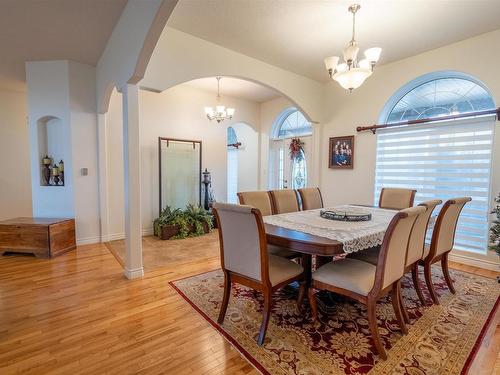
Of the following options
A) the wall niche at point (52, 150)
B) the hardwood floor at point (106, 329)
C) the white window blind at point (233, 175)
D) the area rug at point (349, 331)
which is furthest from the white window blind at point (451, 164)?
the wall niche at point (52, 150)

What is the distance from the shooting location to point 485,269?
3.17 meters

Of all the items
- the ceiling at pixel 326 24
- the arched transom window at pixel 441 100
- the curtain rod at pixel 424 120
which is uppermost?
the ceiling at pixel 326 24

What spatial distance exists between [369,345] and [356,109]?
12.2 feet

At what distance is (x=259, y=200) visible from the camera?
9.61 ft

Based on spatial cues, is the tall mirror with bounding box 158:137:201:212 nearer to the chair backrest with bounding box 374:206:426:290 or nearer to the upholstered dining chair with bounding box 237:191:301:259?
the upholstered dining chair with bounding box 237:191:301:259

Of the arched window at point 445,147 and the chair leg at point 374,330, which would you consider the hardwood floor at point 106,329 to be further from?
the arched window at point 445,147

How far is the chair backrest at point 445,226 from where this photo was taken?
2211 mm

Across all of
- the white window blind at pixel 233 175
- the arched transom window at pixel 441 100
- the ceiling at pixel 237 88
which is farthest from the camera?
the white window blind at pixel 233 175

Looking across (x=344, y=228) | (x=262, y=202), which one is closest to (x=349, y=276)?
(x=344, y=228)

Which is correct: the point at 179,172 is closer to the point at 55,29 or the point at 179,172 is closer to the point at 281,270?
the point at 55,29

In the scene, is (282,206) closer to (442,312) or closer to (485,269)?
(442,312)

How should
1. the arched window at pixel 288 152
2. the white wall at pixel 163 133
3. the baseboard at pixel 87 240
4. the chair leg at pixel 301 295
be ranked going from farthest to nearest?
the arched window at pixel 288 152 → the white wall at pixel 163 133 → the baseboard at pixel 87 240 → the chair leg at pixel 301 295

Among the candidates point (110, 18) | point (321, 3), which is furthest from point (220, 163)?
point (321, 3)

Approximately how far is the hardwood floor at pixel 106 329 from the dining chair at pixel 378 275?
60 centimetres
